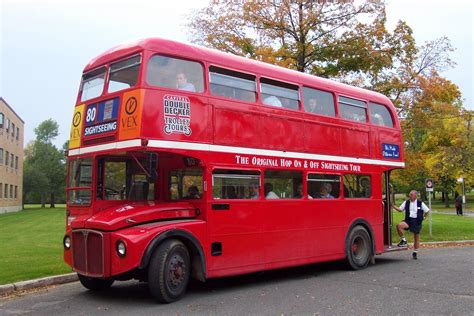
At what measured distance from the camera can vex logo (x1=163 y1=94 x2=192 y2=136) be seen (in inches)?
318

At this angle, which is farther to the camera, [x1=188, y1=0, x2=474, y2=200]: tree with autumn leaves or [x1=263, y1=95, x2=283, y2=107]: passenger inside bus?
[x1=188, y1=0, x2=474, y2=200]: tree with autumn leaves

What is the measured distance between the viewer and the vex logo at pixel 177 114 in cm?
807

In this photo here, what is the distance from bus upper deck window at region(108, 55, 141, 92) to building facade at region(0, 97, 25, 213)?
4492 cm

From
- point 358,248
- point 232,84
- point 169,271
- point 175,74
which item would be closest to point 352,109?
point 358,248

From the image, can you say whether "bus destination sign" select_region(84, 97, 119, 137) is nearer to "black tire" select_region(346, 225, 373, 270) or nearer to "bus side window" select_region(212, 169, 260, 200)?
"bus side window" select_region(212, 169, 260, 200)

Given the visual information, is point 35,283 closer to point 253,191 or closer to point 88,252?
point 88,252

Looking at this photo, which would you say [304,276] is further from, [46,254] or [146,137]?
[46,254]

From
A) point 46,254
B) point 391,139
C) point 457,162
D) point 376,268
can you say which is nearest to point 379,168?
point 391,139

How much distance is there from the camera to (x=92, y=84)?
9.12 metres

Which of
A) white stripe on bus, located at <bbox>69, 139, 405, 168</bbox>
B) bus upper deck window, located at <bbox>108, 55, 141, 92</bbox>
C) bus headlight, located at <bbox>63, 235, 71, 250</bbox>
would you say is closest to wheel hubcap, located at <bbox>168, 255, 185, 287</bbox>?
white stripe on bus, located at <bbox>69, 139, 405, 168</bbox>

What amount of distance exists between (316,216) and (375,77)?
916 cm

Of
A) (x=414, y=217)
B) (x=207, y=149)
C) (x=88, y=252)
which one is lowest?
(x=88, y=252)

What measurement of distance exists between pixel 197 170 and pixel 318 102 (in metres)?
3.64

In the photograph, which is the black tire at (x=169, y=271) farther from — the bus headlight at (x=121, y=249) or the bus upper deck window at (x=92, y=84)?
the bus upper deck window at (x=92, y=84)
